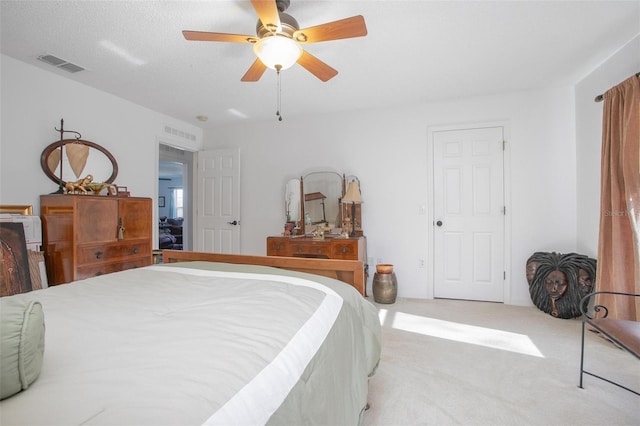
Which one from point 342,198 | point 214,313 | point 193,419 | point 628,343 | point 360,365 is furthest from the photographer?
point 342,198

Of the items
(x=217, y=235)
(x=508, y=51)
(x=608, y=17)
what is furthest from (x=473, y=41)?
(x=217, y=235)

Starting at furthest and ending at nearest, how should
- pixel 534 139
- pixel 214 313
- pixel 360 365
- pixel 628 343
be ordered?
1. pixel 534 139
2. pixel 628 343
3. pixel 360 365
4. pixel 214 313

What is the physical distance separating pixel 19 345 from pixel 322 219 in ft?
11.1

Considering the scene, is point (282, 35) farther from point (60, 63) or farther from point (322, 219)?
point (322, 219)

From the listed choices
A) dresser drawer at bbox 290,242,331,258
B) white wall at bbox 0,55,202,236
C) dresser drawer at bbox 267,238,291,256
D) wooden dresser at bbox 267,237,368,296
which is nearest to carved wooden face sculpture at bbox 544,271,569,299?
wooden dresser at bbox 267,237,368,296

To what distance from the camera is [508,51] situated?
2416mm

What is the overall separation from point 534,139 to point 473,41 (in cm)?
166

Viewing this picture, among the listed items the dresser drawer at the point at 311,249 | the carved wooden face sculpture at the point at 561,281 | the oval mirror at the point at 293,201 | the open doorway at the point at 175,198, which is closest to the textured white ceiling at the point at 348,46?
the oval mirror at the point at 293,201

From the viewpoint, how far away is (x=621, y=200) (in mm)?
2303

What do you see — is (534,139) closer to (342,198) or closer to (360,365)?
(342,198)

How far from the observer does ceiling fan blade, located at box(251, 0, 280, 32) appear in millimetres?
1422

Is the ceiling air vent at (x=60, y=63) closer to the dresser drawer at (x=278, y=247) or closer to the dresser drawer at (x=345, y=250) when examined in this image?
the dresser drawer at (x=278, y=247)

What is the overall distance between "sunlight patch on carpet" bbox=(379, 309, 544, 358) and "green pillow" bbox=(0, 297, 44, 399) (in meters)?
2.55

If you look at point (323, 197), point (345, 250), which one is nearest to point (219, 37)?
point (345, 250)
